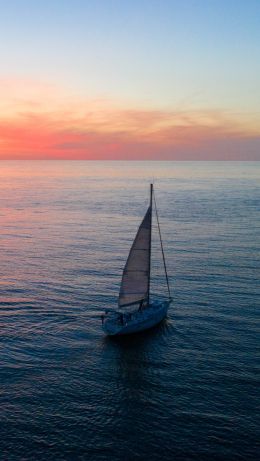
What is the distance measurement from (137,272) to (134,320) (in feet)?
24.5

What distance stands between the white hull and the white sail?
8.20 ft

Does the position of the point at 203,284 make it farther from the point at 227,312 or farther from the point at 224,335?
the point at 224,335

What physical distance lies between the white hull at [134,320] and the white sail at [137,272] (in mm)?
2499

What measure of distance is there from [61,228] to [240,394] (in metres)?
87.1

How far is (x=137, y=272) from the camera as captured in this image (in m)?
61.9

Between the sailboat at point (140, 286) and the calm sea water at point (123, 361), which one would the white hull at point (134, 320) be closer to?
the sailboat at point (140, 286)

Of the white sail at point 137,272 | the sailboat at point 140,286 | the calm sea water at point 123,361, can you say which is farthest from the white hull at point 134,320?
the white sail at point 137,272

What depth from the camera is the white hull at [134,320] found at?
55.1 metres

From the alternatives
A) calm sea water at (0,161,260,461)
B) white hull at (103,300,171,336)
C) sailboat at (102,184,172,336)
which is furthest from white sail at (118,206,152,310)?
calm sea water at (0,161,260,461)

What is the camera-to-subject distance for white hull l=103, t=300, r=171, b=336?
55.1 m

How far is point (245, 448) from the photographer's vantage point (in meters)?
36.3

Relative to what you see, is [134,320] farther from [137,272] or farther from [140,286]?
[137,272]

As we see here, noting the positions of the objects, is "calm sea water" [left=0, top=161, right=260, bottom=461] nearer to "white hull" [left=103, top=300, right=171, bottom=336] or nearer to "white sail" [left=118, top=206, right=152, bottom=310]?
"white hull" [left=103, top=300, right=171, bottom=336]

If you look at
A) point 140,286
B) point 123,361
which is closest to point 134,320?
point 140,286
